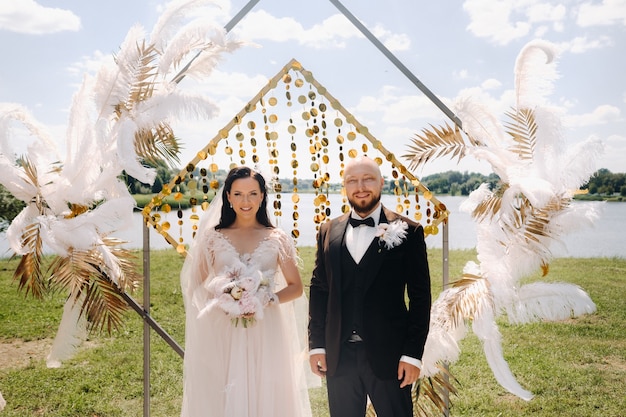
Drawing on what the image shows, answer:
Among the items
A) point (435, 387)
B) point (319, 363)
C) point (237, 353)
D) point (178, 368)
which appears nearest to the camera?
point (319, 363)

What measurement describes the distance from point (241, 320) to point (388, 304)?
92 centimetres

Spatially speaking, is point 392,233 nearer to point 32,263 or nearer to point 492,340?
point 492,340

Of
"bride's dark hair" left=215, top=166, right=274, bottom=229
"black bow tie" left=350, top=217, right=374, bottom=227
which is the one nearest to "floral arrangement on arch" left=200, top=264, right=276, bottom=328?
"bride's dark hair" left=215, top=166, right=274, bottom=229

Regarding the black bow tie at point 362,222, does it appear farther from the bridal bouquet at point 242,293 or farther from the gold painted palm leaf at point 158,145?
the gold painted palm leaf at point 158,145

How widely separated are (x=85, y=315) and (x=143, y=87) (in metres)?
1.67

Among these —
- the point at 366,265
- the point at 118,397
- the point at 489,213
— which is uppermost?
the point at 489,213

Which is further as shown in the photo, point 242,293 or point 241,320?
point 241,320

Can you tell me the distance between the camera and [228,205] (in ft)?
11.0

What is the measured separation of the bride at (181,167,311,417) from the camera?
314cm

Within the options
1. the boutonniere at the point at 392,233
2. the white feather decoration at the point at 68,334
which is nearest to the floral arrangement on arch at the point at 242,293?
the boutonniere at the point at 392,233

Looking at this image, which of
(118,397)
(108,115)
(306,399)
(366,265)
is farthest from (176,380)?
(366,265)

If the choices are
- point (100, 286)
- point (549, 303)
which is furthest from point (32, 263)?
point (549, 303)

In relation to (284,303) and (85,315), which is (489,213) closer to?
(284,303)

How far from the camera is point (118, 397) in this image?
6.21m
